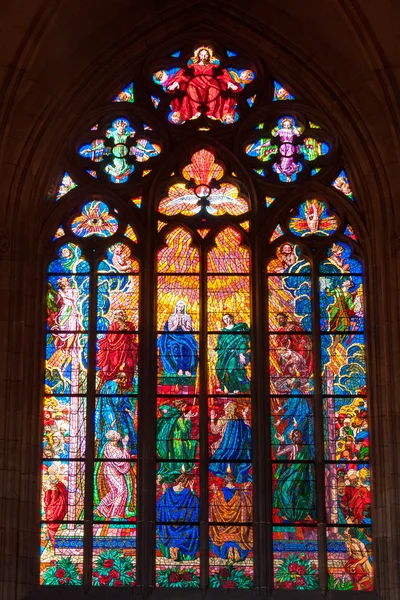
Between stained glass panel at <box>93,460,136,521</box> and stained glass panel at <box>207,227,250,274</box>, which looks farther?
stained glass panel at <box>207,227,250,274</box>

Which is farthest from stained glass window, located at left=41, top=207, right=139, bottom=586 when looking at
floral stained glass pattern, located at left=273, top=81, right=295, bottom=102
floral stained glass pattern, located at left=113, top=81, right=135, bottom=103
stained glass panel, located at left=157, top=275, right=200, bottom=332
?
floral stained glass pattern, located at left=273, top=81, right=295, bottom=102

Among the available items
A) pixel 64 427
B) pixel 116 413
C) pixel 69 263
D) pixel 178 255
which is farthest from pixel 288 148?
pixel 64 427

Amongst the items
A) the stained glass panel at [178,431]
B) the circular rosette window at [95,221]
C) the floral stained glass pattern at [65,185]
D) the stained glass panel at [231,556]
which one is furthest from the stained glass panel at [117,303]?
the stained glass panel at [231,556]

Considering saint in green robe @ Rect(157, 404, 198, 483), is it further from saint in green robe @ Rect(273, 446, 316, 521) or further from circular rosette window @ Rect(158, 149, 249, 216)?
circular rosette window @ Rect(158, 149, 249, 216)

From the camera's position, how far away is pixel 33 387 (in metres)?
17.8

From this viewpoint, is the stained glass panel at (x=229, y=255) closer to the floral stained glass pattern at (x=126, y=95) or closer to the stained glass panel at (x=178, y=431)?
the stained glass panel at (x=178, y=431)

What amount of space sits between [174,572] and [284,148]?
5.21 m

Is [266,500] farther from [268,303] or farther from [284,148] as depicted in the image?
[284,148]

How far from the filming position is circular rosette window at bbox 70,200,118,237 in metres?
19.0

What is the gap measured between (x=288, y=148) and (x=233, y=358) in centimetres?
276

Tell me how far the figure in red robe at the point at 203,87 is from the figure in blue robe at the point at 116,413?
11.2 feet

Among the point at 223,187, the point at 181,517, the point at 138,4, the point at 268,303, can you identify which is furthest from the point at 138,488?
the point at 138,4

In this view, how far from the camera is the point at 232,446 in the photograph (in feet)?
58.7

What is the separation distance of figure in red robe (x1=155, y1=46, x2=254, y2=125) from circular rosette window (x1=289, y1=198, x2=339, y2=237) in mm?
1432
